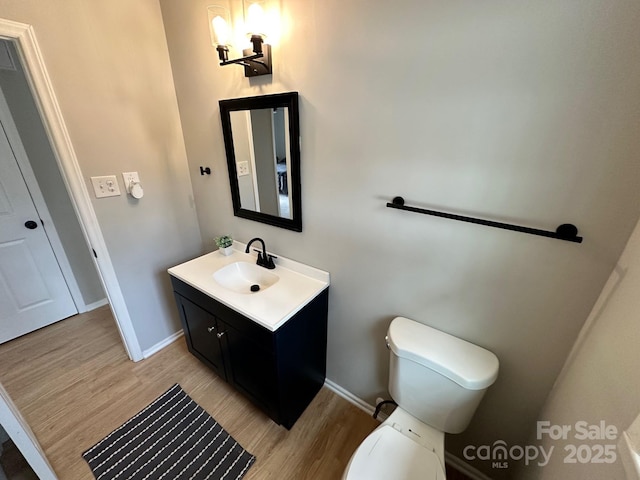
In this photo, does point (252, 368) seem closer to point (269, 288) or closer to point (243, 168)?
point (269, 288)

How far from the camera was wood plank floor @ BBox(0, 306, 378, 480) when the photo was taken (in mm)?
1358

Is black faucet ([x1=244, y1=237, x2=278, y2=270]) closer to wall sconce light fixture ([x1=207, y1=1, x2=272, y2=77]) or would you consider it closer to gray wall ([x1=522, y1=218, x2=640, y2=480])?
wall sconce light fixture ([x1=207, y1=1, x2=272, y2=77])

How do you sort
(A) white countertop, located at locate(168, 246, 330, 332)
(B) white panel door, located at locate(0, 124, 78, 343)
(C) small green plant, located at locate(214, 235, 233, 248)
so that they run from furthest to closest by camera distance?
1. (B) white panel door, located at locate(0, 124, 78, 343)
2. (C) small green plant, located at locate(214, 235, 233, 248)
3. (A) white countertop, located at locate(168, 246, 330, 332)

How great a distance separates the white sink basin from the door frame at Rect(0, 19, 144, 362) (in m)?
0.73

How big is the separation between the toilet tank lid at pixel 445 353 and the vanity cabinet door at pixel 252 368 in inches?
24.4

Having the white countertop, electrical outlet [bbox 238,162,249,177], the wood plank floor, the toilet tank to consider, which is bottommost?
the wood plank floor

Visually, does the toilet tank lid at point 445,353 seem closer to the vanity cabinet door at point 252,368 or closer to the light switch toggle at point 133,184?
the vanity cabinet door at point 252,368

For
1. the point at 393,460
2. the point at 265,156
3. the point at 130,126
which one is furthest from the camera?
the point at 130,126

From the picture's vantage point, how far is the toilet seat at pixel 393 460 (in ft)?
3.08

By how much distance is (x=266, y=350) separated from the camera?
124 centimetres

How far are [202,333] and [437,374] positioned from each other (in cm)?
138

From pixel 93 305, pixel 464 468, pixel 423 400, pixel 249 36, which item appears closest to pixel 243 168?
pixel 249 36

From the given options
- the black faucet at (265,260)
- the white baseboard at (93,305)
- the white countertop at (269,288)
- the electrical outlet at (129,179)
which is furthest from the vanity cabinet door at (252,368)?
the white baseboard at (93,305)

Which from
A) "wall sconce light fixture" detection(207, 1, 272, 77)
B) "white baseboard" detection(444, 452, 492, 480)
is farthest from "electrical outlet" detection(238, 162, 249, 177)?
"white baseboard" detection(444, 452, 492, 480)
